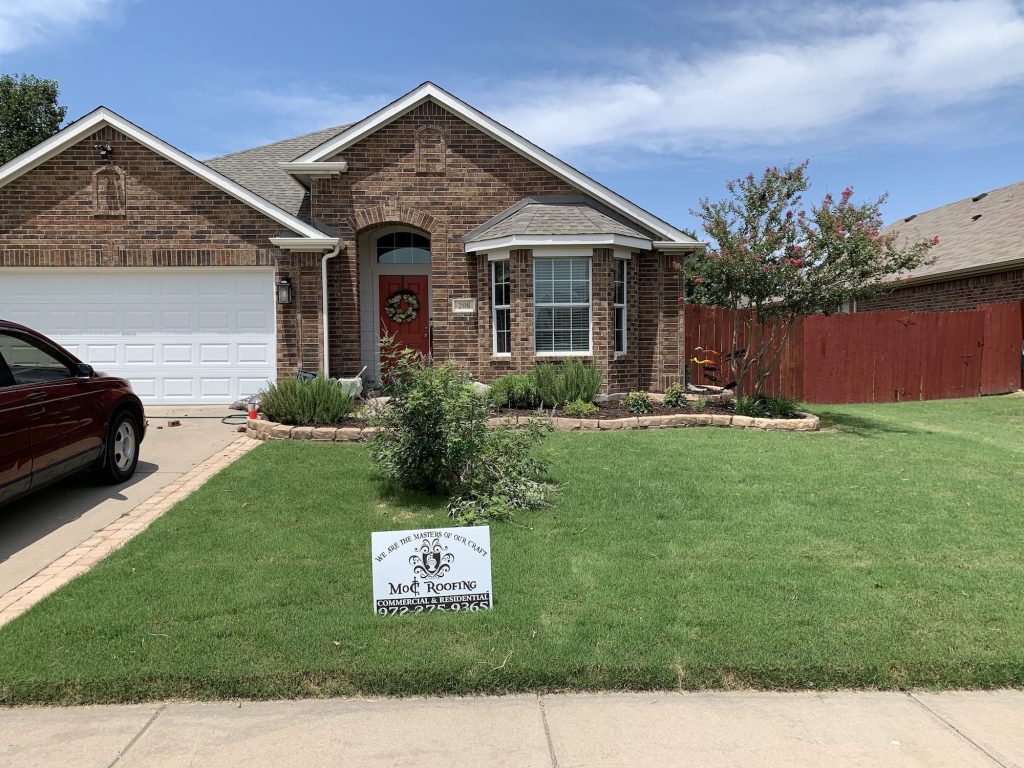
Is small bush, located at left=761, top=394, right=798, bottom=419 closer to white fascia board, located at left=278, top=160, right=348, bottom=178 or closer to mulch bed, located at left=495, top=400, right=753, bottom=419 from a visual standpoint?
mulch bed, located at left=495, top=400, right=753, bottom=419

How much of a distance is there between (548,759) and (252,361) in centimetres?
1004

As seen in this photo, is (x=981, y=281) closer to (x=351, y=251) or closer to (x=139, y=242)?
(x=351, y=251)

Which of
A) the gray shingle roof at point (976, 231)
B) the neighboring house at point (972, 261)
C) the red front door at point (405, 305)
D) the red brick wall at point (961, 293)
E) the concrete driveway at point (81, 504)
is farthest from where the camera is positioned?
the gray shingle roof at point (976, 231)

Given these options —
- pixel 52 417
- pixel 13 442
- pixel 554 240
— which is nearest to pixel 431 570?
pixel 13 442

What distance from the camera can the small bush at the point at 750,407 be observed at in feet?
34.2

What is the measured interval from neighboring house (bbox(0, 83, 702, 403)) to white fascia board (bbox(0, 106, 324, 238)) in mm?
28

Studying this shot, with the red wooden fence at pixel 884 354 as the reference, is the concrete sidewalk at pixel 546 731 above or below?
below

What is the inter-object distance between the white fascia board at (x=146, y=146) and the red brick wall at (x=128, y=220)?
11 centimetres

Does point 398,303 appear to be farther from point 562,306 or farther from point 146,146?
point 146,146

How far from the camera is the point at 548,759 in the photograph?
9.33ft

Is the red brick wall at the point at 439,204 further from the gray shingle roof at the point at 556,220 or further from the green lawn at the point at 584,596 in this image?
the green lawn at the point at 584,596

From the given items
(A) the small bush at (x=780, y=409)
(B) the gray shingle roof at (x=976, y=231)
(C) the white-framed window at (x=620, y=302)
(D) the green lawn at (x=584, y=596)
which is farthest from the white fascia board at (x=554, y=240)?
(B) the gray shingle roof at (x=976, y=231)

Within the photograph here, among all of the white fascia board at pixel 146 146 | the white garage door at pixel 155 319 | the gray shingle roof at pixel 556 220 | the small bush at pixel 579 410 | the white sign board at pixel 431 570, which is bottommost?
the white sign board at pixel 431 570

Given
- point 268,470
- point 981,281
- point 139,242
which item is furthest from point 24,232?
point 981,281
